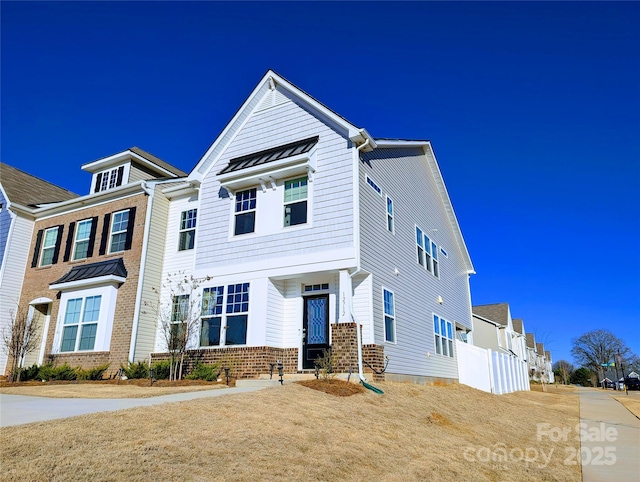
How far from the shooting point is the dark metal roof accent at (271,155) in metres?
14.5

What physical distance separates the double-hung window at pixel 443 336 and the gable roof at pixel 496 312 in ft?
86.4

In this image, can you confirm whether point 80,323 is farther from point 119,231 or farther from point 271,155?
point 271,155

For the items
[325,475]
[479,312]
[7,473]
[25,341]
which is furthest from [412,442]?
[479,312]

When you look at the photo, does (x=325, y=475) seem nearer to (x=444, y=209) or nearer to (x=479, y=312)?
(x=444, y=209)

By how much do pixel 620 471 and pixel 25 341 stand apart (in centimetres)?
1903

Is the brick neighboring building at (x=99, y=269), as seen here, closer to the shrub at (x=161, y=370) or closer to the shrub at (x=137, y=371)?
the shrub at (x=137, y=371)

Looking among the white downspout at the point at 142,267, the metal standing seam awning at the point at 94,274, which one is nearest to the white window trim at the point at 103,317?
the metal standing seam awning at the point at 94,274

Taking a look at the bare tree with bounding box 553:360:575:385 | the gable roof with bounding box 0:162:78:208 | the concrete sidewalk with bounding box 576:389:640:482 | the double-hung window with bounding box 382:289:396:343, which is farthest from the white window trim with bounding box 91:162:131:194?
the bare tree with bounding box 553:360:575:385

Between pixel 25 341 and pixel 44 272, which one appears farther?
pixel 44 272

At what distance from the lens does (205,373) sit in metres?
13.6

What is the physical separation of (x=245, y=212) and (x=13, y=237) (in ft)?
38.2

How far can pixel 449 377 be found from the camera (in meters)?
19.8

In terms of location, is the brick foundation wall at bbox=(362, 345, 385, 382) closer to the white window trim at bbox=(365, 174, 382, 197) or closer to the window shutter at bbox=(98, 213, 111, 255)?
the white window trim at bbox=(365, 174, 382, 197)

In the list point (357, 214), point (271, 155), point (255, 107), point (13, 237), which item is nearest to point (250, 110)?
point (255, 107)
